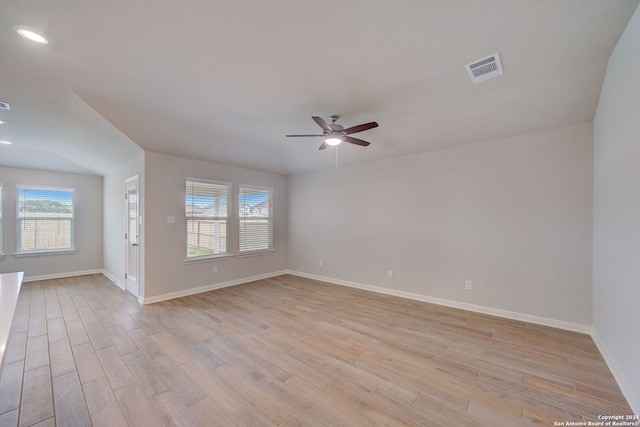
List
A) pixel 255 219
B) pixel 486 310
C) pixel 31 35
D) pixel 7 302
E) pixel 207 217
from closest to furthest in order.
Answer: pixel 7 302 < pixel 31 35 < pixel 486 310 < pixel 207 217 < pixel 255 219

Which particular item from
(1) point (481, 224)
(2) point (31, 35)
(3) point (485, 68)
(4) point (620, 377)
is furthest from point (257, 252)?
(4) point (620, 377)

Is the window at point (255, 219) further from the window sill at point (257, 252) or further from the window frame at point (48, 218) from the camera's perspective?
the window frame at point (48, 218)

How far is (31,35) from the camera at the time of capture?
2.09 meters

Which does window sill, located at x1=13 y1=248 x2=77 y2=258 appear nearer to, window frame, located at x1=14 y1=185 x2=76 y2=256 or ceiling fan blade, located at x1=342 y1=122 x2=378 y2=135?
window frame, located at x1=14 y1=185 x2=76 y2=256

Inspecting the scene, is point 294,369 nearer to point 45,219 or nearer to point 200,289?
point 200,289

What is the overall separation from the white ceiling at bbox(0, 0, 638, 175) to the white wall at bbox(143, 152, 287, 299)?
48 cm

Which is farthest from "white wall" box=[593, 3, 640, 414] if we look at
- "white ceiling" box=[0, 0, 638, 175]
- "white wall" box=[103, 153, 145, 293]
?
"white wall" box=[103, 153, 145, 293]

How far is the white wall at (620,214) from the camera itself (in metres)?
1.90

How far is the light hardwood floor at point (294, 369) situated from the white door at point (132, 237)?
0.77 m

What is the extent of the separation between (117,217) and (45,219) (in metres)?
1.86

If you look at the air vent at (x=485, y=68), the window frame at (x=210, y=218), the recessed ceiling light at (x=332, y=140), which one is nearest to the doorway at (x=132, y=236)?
the window frame at (x=210, y=218)

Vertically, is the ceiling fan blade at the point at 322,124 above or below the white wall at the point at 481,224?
above

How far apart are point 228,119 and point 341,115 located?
1646 millimetres

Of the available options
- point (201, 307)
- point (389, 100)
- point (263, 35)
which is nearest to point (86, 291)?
point (201, 307)
